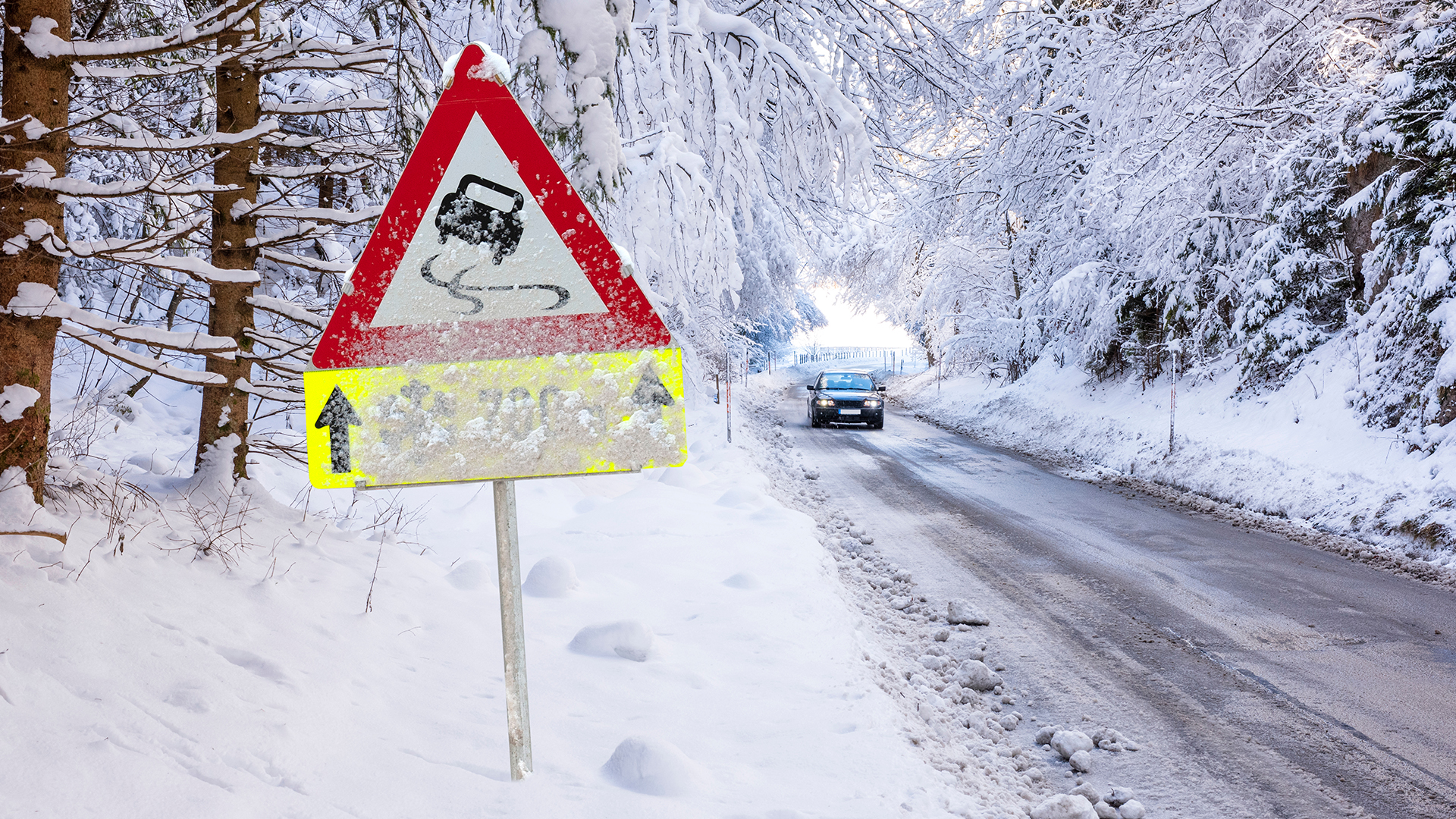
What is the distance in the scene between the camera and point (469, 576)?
4801 millimetres

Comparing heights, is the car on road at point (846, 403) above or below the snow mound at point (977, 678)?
above

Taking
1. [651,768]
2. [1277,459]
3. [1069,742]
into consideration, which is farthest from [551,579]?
[1277,459]

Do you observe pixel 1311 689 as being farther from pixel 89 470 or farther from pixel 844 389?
pixel 844 389

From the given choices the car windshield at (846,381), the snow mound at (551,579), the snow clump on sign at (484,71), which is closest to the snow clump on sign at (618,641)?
the snow mound at (551,579)

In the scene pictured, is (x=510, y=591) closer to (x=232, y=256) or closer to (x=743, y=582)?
(x=743, y=582)

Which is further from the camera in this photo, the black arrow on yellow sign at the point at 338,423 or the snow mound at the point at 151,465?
the snow mound at the point at 151,465

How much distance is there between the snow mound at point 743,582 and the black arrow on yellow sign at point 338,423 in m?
3.72

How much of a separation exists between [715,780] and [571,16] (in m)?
3.16

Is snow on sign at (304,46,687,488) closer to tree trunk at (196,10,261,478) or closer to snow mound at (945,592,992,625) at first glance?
tree trunk at (196,10,261,478)

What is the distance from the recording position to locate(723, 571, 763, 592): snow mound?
18.0 feet

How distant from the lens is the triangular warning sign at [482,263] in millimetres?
2088

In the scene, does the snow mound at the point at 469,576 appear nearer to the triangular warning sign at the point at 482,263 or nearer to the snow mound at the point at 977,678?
the snow mound at the point at 977,678

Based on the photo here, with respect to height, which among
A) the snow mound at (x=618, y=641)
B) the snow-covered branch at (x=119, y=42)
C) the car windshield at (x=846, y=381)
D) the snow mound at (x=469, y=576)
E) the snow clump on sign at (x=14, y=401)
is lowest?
the snow mound at (x=618, y=641)

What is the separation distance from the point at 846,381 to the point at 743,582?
54.1 feet
